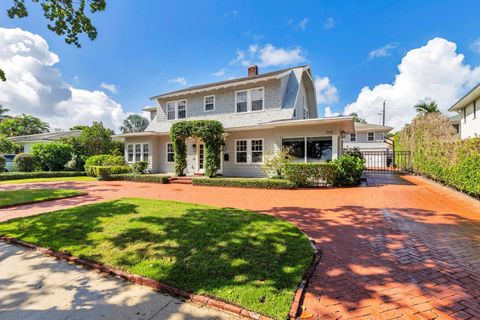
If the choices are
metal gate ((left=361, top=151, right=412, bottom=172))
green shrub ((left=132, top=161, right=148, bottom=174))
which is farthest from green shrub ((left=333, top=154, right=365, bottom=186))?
green shrub ((left=132, top=161, right=148, bottom=174))

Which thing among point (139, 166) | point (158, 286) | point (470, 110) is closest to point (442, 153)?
point (470, 110)

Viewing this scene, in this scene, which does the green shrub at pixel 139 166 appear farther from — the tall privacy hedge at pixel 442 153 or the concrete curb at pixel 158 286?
the tall privacy hedge at pixel 442 153

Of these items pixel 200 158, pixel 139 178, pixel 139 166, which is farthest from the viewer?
pixel 139 166

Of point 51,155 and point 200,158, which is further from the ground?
point 51,155

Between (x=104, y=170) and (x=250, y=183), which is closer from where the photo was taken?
(x=250, y=183)

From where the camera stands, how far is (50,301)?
→ 2762 mm

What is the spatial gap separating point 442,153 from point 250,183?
9.52 m

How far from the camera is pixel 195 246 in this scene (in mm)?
4055

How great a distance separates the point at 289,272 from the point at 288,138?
1137 centimetres

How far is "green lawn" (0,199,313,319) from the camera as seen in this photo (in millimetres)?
2904

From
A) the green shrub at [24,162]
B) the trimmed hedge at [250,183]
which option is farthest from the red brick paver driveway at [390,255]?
the green shrub at [24,162]

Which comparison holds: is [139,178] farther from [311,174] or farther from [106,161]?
[311,174]

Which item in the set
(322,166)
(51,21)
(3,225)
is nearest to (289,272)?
(3,225)

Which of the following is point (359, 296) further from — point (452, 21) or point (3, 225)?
point (452, 21)
